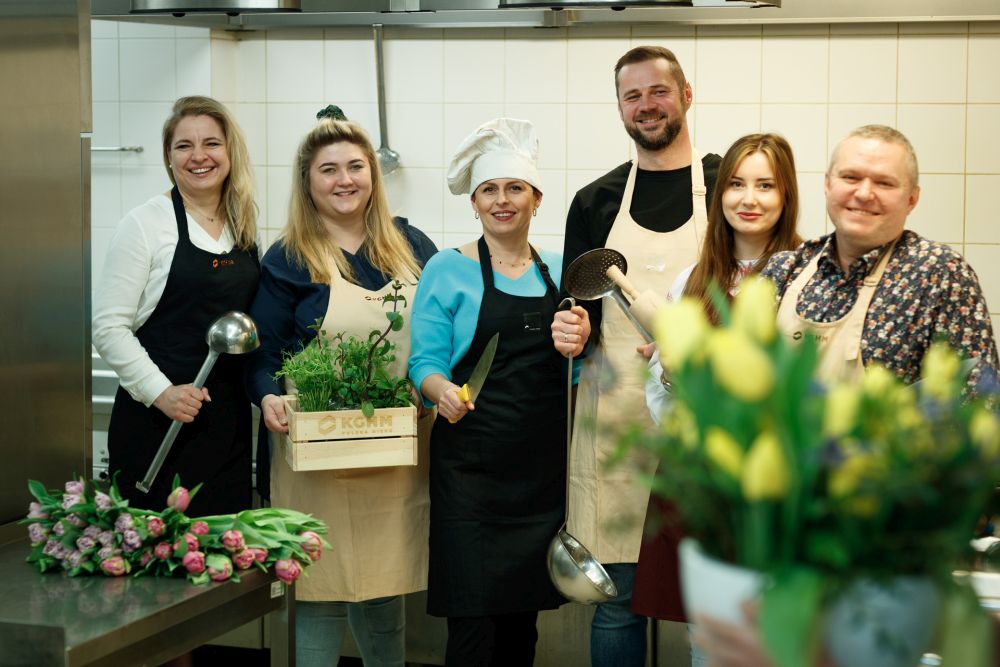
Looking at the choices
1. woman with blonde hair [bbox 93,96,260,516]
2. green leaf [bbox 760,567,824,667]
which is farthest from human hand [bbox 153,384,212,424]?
green leaf [bbox 760,567,824,667]

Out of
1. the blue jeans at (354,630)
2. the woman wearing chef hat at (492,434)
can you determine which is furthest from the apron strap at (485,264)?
the blue jeans at (354,630)

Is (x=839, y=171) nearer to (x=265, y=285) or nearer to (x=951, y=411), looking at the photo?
(x=951, y=411)

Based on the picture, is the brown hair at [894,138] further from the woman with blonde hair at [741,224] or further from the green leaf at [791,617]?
the green leaf at [791,617]

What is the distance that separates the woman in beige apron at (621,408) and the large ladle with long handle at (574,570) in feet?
0.27

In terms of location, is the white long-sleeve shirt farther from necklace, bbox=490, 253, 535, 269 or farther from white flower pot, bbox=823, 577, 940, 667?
white flower pot, bbox=823, 577, 940, 667

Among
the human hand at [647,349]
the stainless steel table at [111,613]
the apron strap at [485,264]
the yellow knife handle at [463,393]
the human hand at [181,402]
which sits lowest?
the stainless steel table at [111,613]

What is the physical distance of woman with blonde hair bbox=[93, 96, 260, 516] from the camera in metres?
2.39

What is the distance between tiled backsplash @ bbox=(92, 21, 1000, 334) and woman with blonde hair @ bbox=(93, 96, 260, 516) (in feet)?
3.47

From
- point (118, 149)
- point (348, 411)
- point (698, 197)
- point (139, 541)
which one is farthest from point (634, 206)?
point (118, 149)

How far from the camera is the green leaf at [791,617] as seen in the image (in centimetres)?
77

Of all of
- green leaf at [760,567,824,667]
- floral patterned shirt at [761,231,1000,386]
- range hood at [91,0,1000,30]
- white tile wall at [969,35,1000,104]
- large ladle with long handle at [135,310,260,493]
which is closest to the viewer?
green leaf at [760,567,824,667]

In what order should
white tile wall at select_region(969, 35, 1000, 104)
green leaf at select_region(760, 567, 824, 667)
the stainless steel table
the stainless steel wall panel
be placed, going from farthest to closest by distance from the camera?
white tile wall at select_region(969, 35, 1000, 104), the stainless steel wall panel, the stainless steel table, green leaf at select_region(760, 567, 824, 667)

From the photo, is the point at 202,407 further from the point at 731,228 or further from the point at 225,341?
the point at 731,228

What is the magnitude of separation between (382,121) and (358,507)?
4.68 ft
